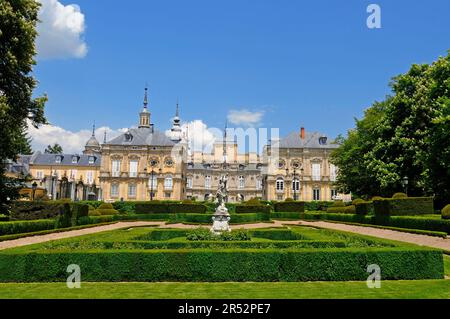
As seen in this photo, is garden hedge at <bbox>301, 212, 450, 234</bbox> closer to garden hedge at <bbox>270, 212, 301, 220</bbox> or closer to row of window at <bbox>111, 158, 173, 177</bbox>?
garden hedge at <bbox>270, 212, 301, 220</bbox>

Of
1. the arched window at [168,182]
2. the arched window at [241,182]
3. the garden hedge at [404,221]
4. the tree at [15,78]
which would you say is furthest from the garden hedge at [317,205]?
the arched window at [241,182]

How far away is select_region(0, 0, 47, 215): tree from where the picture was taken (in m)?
20.4

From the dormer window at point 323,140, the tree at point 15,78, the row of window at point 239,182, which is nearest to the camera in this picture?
the tree at point 15,78

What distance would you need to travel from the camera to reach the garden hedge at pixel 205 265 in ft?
32.2

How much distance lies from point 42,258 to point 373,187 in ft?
111

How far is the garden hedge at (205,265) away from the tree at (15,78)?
13.0 m

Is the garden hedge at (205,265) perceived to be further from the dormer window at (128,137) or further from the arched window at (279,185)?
the dormer window at (128,137)

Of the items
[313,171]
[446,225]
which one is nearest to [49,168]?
[313,171]

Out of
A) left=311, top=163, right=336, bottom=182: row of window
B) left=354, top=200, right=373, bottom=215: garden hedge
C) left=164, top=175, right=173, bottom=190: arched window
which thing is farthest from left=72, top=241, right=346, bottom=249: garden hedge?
left=164, top=175, right=173, bottom=190: arched window

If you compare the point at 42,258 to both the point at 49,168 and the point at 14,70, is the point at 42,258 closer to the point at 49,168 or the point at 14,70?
A: the point at 14,70

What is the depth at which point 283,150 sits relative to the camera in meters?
68.5

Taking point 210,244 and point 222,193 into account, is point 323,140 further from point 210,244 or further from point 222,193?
point 210,244

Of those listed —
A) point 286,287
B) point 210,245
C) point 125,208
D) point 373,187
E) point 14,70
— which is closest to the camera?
point 286,287

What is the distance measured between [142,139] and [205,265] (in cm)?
6377
